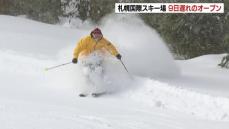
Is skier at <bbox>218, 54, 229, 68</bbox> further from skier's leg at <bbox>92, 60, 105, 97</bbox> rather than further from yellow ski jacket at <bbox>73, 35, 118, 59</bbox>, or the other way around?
skier's leg at <bbox>92, 60, 105, 97</bbox>

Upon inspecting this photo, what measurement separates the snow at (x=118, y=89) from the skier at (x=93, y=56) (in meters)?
0.23

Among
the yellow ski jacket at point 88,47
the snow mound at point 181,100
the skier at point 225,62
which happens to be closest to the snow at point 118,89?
the snow mound at point 181,100

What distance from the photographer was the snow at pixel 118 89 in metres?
9.34

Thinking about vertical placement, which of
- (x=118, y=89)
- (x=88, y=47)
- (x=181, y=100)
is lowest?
(x=118, y=89)

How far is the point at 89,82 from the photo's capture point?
11.9 meters

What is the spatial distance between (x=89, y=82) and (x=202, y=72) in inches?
233

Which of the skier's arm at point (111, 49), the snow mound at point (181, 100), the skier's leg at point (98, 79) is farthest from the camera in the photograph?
the skier's arm at point (111, 49)

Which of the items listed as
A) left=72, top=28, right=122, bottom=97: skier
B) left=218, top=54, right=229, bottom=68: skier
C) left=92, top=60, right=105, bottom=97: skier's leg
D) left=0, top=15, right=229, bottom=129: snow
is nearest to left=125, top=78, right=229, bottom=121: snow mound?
left=0, top=15, right=229, bottom=129: snow

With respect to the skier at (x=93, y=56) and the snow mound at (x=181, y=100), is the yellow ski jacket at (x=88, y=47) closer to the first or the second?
the skier at (x=93, y=56)

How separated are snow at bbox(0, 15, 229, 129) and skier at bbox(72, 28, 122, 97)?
9.2 inches

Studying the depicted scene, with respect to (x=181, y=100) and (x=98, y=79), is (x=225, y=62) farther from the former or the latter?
(x=181, y=100)

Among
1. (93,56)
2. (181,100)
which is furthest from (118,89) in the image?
(181,100)

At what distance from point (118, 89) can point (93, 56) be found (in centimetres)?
96

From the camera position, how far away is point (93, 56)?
1201 centimetres
